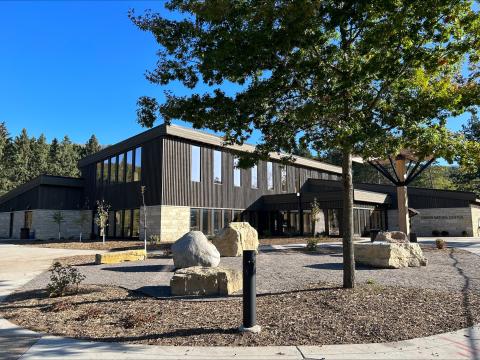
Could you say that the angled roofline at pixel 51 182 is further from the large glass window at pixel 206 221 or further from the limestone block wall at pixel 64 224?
the large glass window at pixel 206 221

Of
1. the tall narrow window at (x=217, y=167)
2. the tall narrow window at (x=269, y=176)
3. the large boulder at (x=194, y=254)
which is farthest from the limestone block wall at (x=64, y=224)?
the large boulder at (x=194, y=254)

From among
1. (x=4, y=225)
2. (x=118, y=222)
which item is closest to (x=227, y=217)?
(x=118, y=222)

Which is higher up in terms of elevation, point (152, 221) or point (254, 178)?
point (254, 178)

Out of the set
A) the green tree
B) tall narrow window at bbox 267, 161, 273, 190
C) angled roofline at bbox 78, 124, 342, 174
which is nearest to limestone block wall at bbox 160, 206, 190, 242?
angled roofline at bbox 78, 124, 342, 174

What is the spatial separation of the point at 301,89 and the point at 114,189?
2485 centimetres

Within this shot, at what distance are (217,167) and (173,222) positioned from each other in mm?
6080

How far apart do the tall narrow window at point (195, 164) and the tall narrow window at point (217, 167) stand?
164 centimetres

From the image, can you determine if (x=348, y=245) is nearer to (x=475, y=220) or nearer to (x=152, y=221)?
(x=152, y=221)

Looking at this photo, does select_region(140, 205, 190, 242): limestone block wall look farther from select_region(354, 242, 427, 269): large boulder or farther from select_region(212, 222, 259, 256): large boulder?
select_region(354, 242, 427, 269): large boulder

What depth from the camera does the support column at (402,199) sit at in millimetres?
22438

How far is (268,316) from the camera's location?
663 cm

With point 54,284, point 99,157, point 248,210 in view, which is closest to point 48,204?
point 99,157

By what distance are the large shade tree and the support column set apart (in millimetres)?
14900

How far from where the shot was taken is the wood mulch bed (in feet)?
18.5
